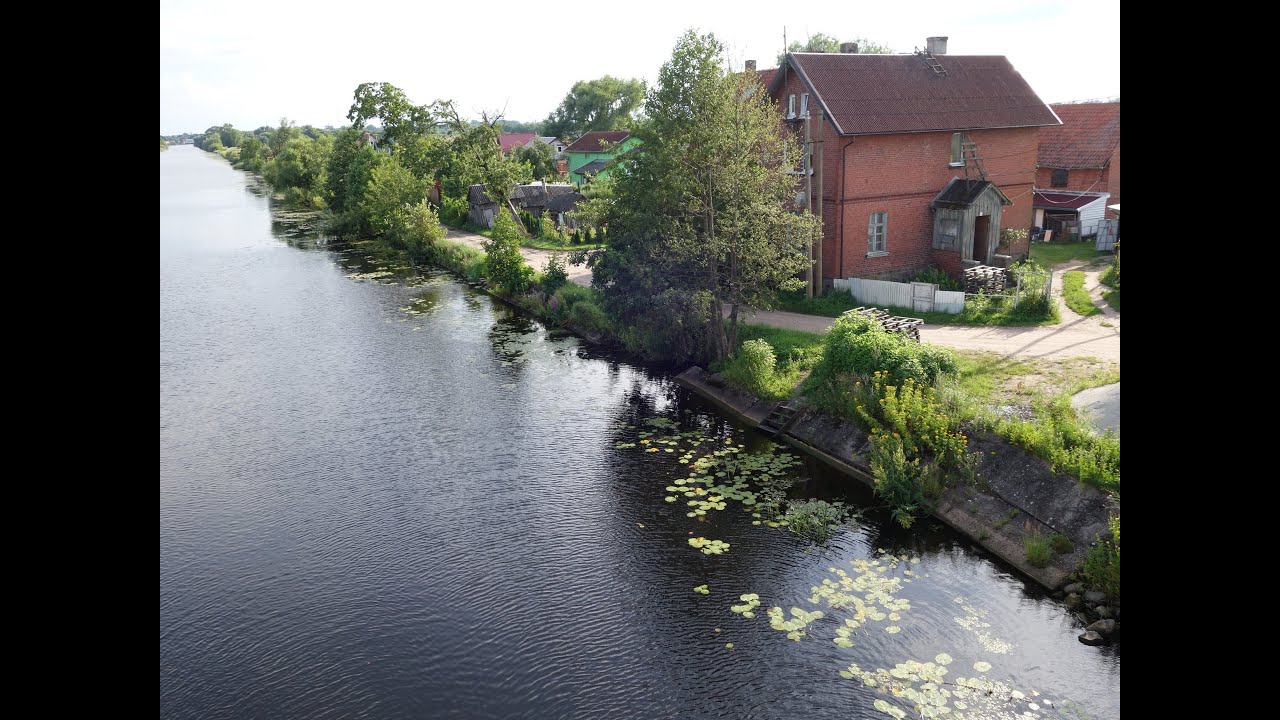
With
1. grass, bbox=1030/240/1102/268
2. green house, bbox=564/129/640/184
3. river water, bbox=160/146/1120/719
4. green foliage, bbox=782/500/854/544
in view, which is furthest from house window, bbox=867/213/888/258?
green house, bbox=564/129/640/184

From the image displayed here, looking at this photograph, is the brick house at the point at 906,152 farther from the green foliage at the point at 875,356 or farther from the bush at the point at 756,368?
the green foliage at the point at 875,356

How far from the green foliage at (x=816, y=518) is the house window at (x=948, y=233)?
633 inches

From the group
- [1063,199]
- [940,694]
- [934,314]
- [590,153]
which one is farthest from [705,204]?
[590,153]

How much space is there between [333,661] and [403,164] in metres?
49.9

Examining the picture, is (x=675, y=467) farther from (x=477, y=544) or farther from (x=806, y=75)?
(x=806, y=75)

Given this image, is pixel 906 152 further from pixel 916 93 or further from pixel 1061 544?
pixel 1061 544

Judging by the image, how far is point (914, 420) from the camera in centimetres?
1808

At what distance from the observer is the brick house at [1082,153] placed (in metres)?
38.5

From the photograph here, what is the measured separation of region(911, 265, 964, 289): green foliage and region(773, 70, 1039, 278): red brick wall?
0.25 meters

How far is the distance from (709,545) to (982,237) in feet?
67.9

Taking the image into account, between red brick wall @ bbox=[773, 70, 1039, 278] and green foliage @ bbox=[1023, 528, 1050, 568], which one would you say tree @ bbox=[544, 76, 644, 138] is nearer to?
red brick wall @ bbox=[773, 70, 1039, 278]
